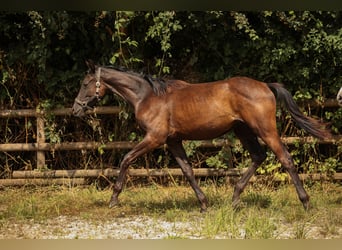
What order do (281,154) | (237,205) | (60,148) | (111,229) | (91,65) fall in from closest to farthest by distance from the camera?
(111,229) < (281,154) < (237,205) < (91,65) < (60,148)

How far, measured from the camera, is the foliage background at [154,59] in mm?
6020

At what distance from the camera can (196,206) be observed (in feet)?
16.5

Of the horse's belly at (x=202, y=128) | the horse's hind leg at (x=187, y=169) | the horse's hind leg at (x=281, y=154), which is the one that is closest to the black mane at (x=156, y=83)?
the horse's belly at (x=202, y=128)

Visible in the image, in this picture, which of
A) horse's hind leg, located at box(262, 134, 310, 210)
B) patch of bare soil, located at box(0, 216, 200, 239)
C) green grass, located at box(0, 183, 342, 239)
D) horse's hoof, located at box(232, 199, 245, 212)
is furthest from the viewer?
horse's hoof, located at box(232, 199, 245, 212)

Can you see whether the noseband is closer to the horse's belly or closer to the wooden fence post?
the horse's belly

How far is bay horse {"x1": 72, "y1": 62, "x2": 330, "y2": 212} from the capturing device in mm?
4488

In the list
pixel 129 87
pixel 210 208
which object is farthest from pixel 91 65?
pixel 210 208

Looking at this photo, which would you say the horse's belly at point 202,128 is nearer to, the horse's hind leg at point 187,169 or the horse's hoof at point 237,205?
the horse's hind leg at point 187,169

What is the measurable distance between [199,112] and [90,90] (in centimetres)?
134

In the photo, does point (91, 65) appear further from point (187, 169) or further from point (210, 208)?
point (210, 208)

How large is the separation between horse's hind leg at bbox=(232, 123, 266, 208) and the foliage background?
1.35 meters

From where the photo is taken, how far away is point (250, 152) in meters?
4.92

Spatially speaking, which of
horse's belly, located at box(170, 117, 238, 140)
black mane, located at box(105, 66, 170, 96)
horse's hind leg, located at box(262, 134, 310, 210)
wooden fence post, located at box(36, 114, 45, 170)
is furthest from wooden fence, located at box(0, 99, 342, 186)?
horse's hind leg, located at box(262, 134, 310, 210)
